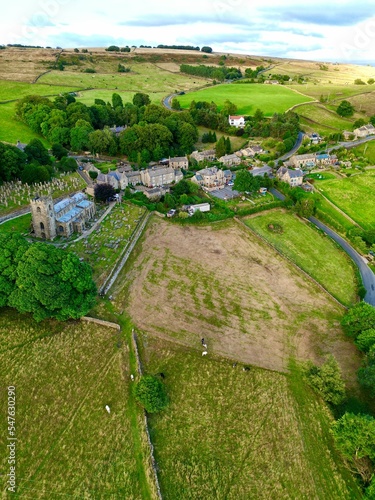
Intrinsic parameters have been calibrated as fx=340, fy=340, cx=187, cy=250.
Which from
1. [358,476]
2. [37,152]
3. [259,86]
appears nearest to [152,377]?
[358,476]

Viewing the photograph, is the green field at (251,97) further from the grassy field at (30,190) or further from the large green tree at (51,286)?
the large green tree at (51,286)

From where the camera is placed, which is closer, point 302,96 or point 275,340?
point 275,340

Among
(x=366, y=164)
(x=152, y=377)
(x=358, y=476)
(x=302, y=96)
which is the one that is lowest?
(x=358, y=476)

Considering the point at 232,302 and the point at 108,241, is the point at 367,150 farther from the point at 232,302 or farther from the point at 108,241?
the point at 108,241

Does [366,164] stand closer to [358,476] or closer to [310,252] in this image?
[310,252]

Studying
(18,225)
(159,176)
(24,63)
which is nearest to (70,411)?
(18,225)

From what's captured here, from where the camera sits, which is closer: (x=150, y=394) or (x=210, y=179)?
(x=150, y=394)
